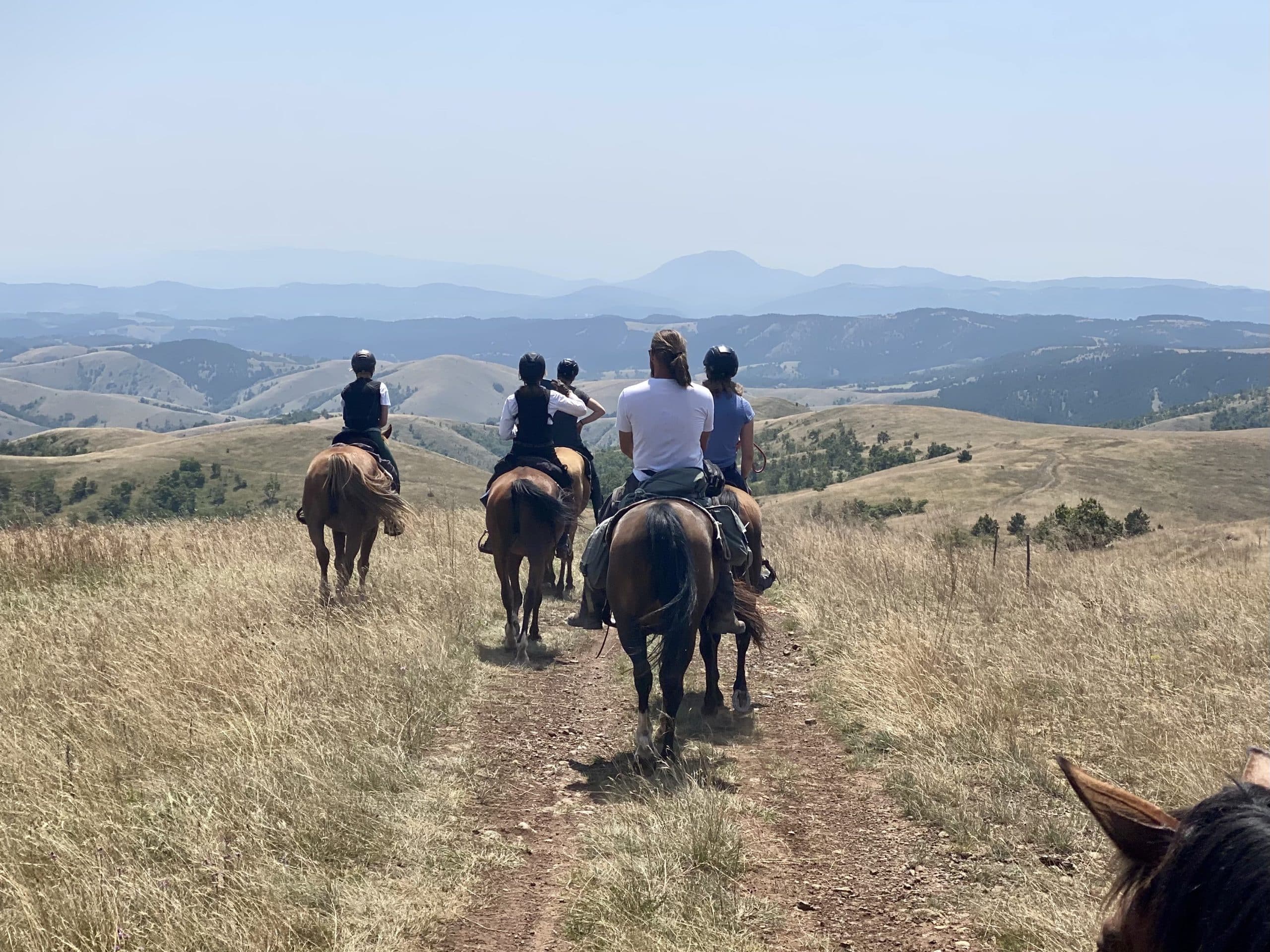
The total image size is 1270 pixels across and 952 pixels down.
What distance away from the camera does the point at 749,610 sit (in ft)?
26.7

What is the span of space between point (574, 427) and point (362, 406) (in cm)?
288

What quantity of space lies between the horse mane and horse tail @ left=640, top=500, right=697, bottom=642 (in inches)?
198

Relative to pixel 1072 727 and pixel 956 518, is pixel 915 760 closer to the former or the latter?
pixel 1072 727

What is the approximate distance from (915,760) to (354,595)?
7.32 m

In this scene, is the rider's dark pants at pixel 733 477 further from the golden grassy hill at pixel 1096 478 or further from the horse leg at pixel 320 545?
the golden grassy hill at pixel 1096 478

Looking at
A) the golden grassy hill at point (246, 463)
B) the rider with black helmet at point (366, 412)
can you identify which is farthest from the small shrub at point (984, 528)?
the golden grassy hill at point (246, 463)

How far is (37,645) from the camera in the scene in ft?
25.7

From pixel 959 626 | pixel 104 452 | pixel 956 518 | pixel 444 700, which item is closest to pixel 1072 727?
pixel 959 626

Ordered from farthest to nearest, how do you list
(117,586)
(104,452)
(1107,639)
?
1. (104,452)
2. (117,586)
3. (1107,639)

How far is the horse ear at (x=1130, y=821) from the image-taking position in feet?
6.36

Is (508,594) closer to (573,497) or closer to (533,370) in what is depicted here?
(573,497)

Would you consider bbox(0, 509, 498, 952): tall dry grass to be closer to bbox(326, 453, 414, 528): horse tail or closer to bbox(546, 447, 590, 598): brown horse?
bbox(326, 453, 414, 528): horse tail

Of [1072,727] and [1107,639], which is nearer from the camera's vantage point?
[1072,727]

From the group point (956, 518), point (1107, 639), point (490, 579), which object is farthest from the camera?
point (956, 518)
